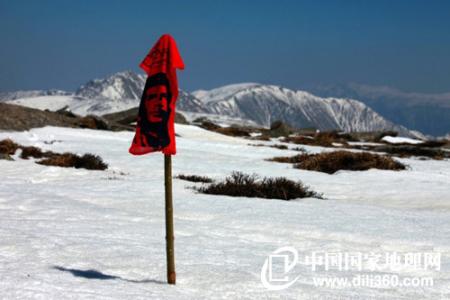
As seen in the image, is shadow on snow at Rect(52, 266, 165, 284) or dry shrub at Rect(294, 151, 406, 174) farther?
dry shrub at Rect(294, 151, 406, 174)

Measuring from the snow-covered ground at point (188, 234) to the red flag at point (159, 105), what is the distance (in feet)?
3.11

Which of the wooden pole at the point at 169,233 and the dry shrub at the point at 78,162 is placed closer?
the wooden pole at the point at 169,233

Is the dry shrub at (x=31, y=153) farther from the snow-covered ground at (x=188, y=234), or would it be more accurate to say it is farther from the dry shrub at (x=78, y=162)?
the snow-covered ground at (x=188, y=234)

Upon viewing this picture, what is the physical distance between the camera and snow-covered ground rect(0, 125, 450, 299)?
3.53 metres

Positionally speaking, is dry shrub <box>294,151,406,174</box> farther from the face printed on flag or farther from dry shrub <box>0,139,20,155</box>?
the face printed on flag

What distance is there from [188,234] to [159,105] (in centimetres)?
231

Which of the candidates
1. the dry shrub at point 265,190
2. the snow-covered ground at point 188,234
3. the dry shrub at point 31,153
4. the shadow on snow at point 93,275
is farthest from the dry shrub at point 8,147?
the shadow on snow at point 93,275

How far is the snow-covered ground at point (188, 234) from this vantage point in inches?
139

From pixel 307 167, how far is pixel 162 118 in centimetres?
1035

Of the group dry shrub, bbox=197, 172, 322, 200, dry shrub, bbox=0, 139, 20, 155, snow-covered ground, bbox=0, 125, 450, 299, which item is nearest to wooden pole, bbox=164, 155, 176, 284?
snow-covered ground, bbox=0, 125, 450, 299

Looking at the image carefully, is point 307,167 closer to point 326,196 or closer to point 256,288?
point 326,196

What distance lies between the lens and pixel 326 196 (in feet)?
31.6

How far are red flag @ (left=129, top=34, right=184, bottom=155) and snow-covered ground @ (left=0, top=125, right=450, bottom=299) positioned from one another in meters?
0.95

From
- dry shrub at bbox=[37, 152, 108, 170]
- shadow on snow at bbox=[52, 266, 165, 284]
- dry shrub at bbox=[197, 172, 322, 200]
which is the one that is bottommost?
Result: shadow on snow at bbox=[52, 266, 165, 284]
